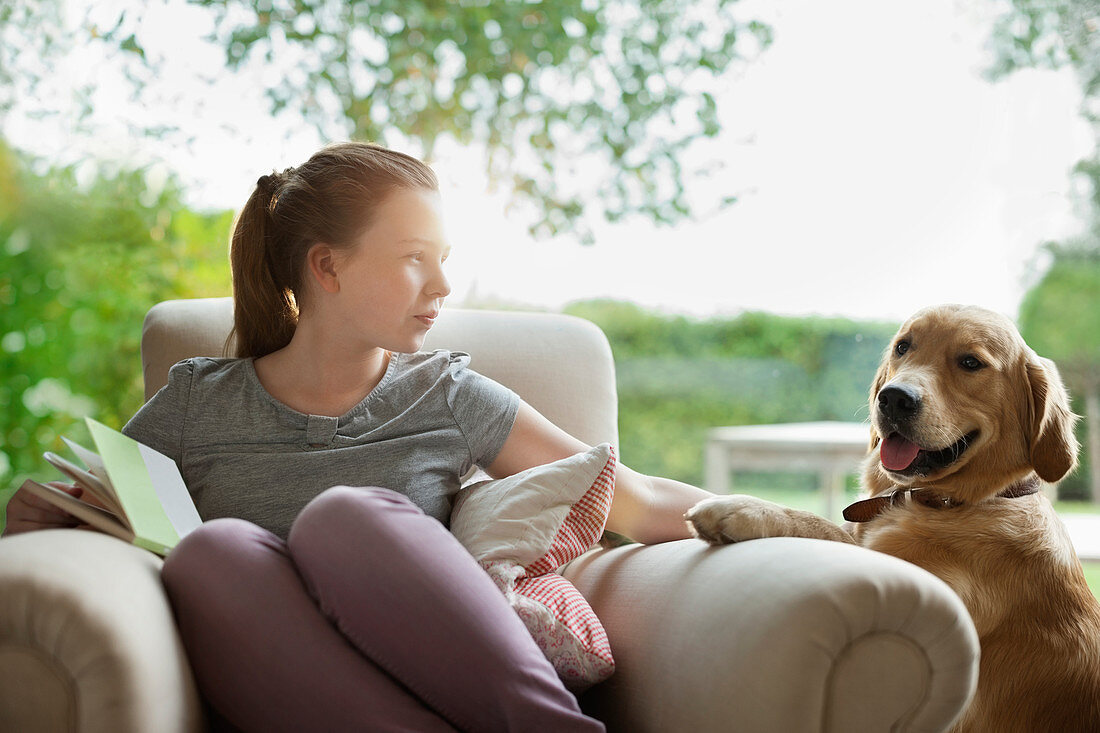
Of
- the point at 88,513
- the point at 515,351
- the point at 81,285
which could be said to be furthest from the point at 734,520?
the point at 81,285

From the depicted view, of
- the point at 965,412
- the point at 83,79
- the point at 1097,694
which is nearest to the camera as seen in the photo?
the point at 1097,694

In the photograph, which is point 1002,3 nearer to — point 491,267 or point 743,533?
point 491,267

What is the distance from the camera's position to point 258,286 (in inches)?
62.1

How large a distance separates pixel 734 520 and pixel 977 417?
408mm

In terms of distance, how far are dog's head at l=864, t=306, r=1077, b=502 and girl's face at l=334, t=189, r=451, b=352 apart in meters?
0.71

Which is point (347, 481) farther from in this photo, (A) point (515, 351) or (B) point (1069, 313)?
(B) point (1069, 313)

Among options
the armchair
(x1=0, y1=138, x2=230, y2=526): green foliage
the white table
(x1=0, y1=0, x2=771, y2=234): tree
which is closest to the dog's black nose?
the armchair

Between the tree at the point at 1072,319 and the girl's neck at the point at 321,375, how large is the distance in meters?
2.54

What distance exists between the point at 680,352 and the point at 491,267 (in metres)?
0.79

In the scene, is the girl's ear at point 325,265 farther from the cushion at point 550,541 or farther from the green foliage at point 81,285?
the green foliage at point 81,285

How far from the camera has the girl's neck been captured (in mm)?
1500

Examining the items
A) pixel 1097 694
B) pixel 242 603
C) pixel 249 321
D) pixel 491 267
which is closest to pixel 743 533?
pixel 1097 694

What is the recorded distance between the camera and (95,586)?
933 millimetres

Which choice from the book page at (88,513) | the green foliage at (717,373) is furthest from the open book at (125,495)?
the green foliage at (717,373)
